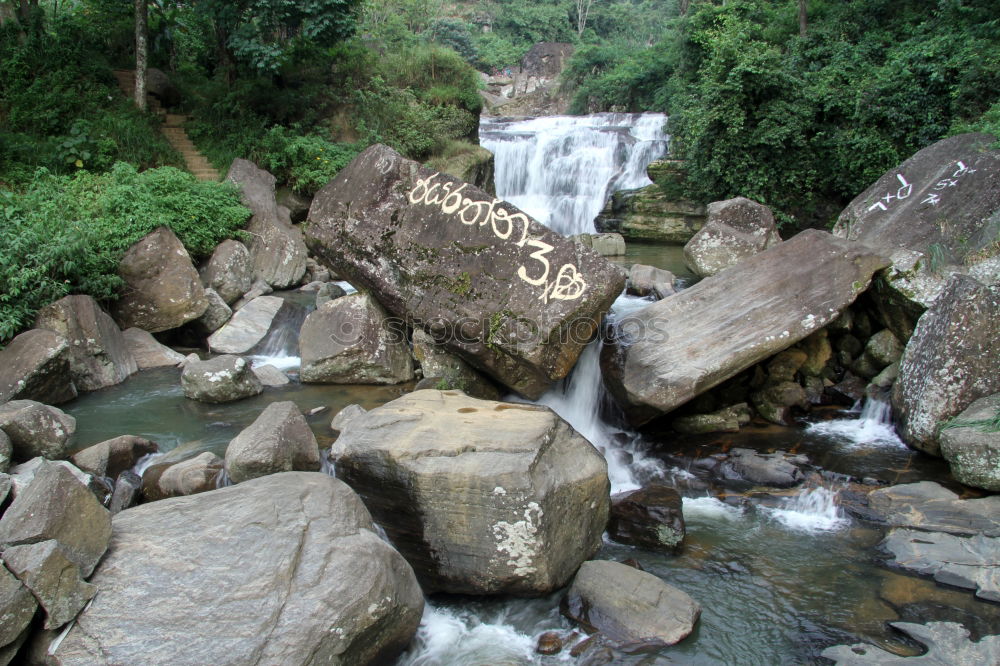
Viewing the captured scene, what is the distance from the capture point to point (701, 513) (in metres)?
5.71

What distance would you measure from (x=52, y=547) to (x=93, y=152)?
1090cm

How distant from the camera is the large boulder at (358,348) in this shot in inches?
297

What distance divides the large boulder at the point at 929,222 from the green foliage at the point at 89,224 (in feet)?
31.8

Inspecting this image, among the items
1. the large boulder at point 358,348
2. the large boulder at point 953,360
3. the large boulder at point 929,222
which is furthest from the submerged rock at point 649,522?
the large boulder at point 929,222

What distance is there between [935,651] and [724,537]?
1.61 meters

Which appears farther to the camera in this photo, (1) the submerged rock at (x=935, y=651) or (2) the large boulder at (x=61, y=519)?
(1) the submerged rock at (x=935, y=651)

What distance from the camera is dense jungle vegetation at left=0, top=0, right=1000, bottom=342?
10.4 m

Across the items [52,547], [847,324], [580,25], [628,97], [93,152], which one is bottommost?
[52,547]

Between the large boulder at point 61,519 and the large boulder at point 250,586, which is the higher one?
the large boulder at point 61,519

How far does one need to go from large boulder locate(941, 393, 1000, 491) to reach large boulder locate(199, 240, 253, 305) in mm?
9536

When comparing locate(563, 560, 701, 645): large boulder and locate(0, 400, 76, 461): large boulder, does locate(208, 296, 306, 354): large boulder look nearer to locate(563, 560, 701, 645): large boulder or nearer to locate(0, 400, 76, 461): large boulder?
locate(0, 400, 76, 461): large boulder

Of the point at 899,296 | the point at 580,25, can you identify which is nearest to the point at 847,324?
the point at 899,296

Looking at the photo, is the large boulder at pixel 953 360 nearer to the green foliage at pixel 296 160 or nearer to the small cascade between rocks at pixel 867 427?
the small cascade between rocks at pixel 867 427

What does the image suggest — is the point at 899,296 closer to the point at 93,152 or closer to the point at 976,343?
the point at 976,343
